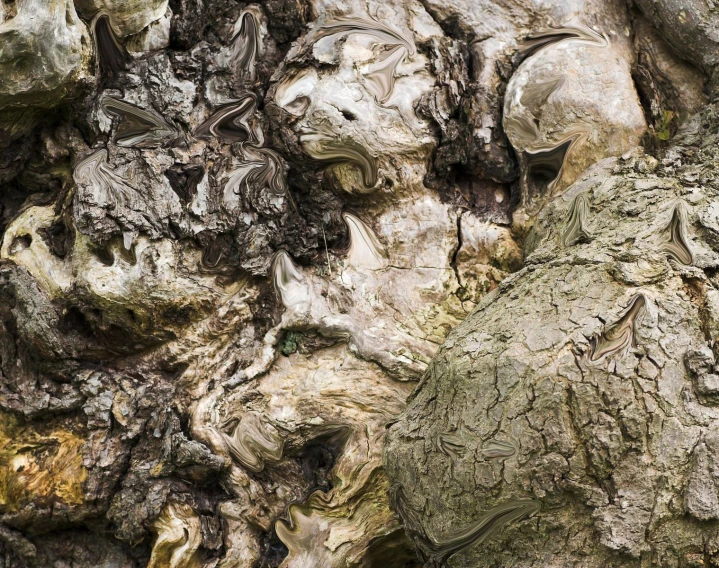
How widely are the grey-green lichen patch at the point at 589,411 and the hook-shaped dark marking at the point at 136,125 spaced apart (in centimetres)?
162

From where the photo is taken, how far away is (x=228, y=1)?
3.49 metres

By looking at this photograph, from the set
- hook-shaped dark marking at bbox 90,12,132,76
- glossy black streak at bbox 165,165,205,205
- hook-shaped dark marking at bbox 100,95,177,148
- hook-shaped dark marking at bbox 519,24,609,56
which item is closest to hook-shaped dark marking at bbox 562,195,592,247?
hook-shaped dark marking at bbox 519,24,609,56

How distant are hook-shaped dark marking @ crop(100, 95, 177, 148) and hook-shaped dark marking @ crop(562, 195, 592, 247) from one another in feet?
5.73

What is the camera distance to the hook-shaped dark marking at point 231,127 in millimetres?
3390

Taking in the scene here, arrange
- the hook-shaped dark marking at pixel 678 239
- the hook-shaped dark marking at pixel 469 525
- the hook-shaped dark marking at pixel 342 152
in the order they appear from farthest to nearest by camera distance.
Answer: the hook-shaped dark marking at pixel 342 152
the hook-shaped dark marking at pixel 678 239
the hook-shaped dark marking at pixel 469 525

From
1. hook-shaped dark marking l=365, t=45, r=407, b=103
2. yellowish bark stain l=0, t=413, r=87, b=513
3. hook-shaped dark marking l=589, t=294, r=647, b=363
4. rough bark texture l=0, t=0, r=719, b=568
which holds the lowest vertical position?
yellowish bark stain l=0, t=413, r=87, b=513

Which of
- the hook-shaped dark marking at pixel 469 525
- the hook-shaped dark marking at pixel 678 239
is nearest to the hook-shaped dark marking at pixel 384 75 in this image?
the hook-shaped dark marking at pixel 678 239

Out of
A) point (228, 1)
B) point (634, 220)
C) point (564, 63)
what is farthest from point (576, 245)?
point (228, 1)

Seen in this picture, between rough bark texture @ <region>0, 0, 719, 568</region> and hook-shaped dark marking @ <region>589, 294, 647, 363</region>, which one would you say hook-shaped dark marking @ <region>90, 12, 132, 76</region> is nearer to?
rough bark texture @ <region>0, 0, 719, 568</region>

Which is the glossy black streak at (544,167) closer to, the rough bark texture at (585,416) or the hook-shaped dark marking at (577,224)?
the hook-shaped dark marking at (577,224)

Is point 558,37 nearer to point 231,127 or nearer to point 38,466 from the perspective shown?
point 231,127

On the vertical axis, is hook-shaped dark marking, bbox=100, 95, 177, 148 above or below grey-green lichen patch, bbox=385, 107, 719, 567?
below

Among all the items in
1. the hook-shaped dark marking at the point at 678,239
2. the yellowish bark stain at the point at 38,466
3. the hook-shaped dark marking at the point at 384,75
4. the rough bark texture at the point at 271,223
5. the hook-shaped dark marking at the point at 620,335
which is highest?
the hook-shaped dark marking at the point at 678,239

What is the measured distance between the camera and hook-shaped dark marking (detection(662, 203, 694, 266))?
2.51m
